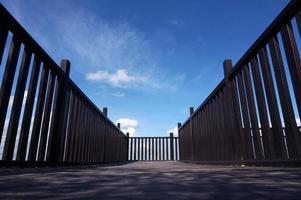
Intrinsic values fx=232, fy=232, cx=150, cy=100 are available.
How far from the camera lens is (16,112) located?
195cm

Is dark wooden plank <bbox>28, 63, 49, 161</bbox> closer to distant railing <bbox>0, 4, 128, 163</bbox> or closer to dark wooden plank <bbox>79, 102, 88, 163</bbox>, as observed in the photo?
distant railing <bbox>0, 4, 128, 163</bbox>

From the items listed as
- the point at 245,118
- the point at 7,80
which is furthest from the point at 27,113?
the point at 245,118

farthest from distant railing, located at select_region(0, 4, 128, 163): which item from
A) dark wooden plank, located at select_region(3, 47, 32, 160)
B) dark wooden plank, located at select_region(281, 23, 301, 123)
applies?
dark wooden plank, located at select_region(281, 23, 301, 123)

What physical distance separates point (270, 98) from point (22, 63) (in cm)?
219

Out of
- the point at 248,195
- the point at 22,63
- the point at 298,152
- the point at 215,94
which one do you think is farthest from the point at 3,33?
the point at 215,94

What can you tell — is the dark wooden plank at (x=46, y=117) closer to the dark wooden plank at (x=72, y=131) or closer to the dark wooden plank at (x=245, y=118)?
the dark wooden plank at (x=72, y=131)

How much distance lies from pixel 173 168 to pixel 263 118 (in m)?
1.11

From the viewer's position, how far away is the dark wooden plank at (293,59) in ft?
5.40

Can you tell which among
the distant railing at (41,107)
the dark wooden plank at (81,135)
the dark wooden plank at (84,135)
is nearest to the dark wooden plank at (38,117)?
the distant railing at (41,107)

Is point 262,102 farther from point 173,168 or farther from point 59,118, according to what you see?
point 59,118

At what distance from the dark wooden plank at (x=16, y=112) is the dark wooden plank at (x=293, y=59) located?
85.4 inches

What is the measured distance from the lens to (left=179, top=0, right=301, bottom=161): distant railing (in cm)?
174

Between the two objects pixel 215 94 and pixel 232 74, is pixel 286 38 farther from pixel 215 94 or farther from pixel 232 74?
pixel 215 94

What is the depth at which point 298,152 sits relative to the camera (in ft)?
5.47
